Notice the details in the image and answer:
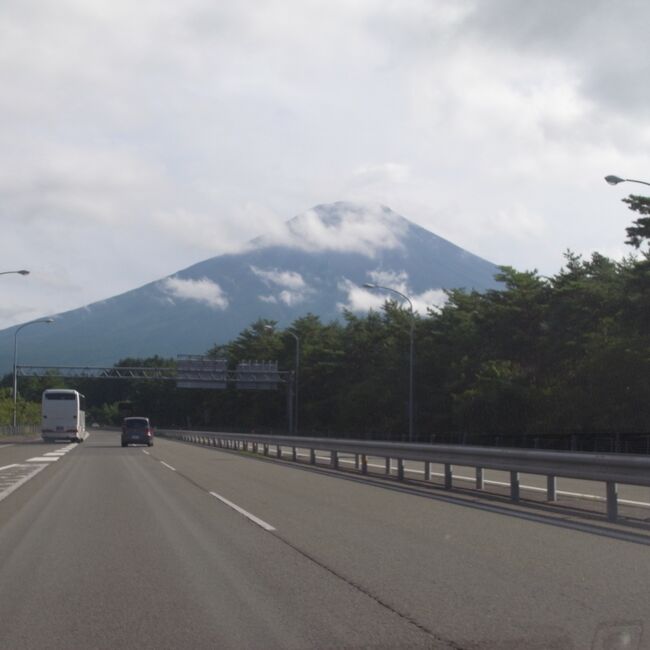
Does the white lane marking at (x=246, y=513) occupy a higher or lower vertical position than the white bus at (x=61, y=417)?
lower

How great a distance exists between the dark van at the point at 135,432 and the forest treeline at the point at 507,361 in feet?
56.3

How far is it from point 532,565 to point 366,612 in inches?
115

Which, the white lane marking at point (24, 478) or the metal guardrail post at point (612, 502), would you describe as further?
the white lane marking at point (24, 478)

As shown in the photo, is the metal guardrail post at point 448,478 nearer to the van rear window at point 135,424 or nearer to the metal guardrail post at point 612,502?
the metal guardrail post at point 612,502

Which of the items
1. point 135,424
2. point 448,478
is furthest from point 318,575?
point 135,424

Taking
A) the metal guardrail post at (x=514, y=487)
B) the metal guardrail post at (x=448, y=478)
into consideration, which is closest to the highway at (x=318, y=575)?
the metal guardrail post at (x=514, y=487)

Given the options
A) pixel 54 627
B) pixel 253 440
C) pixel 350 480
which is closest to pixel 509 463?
pixel 350 480

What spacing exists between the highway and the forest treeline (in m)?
33.5

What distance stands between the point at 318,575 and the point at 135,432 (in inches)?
1913

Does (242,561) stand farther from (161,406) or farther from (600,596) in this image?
(161,406)

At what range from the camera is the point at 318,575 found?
921 cm

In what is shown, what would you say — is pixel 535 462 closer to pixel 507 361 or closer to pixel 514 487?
pixel 514 487

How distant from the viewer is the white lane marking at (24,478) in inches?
747

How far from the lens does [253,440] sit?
150ft
